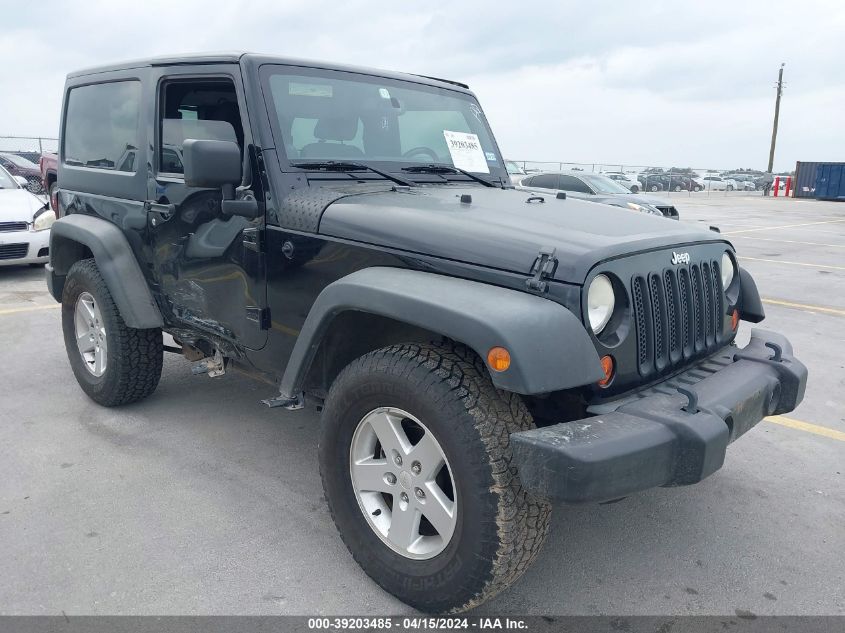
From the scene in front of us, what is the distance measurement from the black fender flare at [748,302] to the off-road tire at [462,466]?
5.01ft

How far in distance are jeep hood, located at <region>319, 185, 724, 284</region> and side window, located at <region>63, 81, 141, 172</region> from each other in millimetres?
1594

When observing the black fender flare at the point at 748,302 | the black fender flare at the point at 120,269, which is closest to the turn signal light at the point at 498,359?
the black fender flare at the point at 748,302

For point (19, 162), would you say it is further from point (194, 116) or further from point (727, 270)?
point (727, 270)

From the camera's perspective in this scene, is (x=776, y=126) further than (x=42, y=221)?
Yes

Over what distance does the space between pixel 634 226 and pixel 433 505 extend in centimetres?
134

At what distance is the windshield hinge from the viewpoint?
7.61 ft

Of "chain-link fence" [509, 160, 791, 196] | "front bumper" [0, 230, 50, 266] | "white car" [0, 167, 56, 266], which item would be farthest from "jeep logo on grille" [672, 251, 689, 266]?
"chain-link fence" [509, 160, 791, 196]

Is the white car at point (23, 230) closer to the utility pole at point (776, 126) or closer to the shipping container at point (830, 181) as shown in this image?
the shipping container at point (830, 181)

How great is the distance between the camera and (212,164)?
2865mm

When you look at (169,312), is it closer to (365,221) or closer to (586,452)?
(365,221)

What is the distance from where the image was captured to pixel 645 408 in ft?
Answer: 7.68

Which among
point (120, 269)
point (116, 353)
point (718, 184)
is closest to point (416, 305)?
point (120, 269)

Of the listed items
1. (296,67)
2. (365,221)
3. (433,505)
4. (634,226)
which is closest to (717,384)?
(634,226)

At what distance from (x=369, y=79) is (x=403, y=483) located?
2.06 meters
